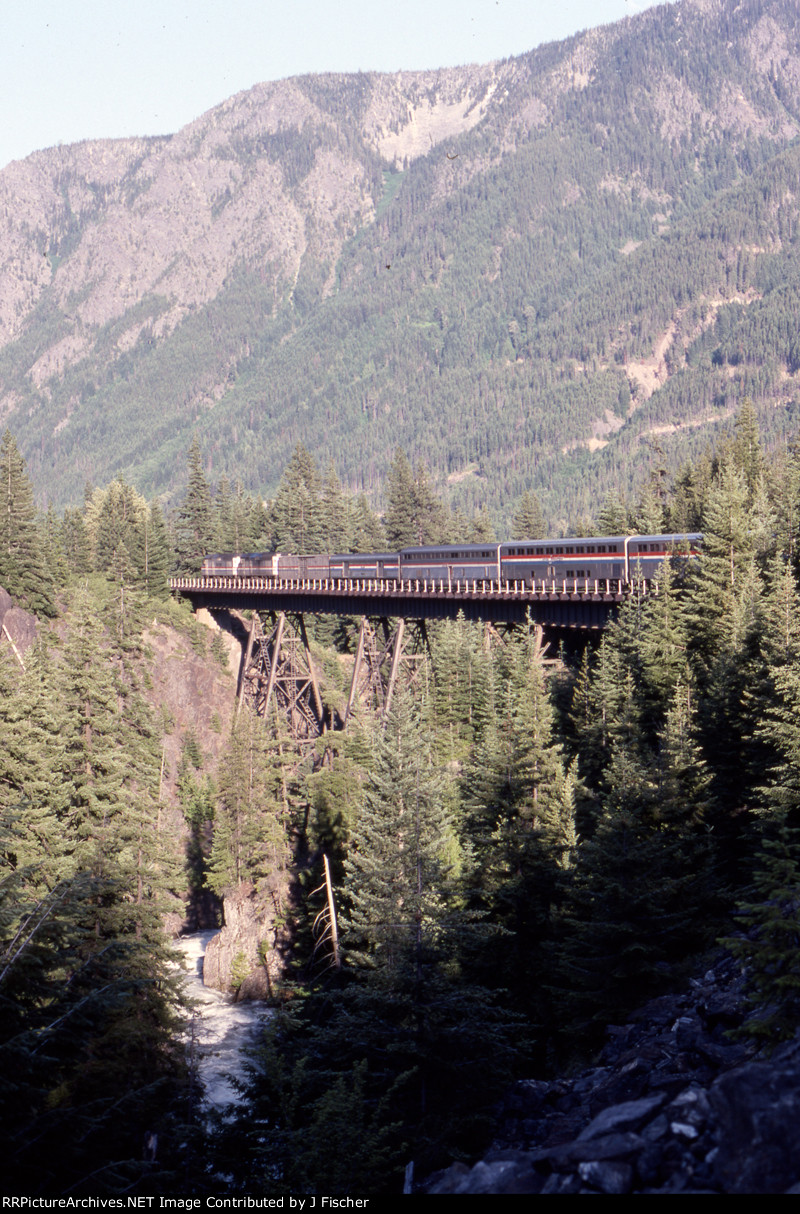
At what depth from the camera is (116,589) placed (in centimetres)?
7506

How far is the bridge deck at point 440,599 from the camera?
2039 inches

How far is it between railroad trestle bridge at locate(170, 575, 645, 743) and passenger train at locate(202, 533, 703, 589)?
475mm

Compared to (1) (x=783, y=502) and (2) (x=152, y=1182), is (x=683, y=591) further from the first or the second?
(2) (x=152, y=1182)

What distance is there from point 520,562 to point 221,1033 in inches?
1289

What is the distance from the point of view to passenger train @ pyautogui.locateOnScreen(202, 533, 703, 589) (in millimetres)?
51875

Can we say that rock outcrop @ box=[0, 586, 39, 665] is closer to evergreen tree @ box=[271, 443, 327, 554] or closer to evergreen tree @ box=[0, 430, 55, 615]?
evergreen tree @ box=[0, 430, 55, 615]

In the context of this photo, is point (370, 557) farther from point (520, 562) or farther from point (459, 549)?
point (520, 562)

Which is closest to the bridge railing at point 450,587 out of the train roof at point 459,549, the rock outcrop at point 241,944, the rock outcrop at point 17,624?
the train roof at point 459,549

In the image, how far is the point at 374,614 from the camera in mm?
62469

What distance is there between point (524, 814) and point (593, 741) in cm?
1135

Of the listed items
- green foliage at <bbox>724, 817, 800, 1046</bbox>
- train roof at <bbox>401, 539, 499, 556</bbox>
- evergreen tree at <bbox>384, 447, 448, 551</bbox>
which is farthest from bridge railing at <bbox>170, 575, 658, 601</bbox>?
green foliage at <bbox>724, 817, 800, 1046</bbox>

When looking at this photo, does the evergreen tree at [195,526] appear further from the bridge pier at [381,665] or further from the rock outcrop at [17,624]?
the bridge pier at [381,665]

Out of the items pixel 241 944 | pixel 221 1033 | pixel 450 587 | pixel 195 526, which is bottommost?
pixel 221 1033

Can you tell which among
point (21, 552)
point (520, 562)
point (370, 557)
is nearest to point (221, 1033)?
point (520, 562)
